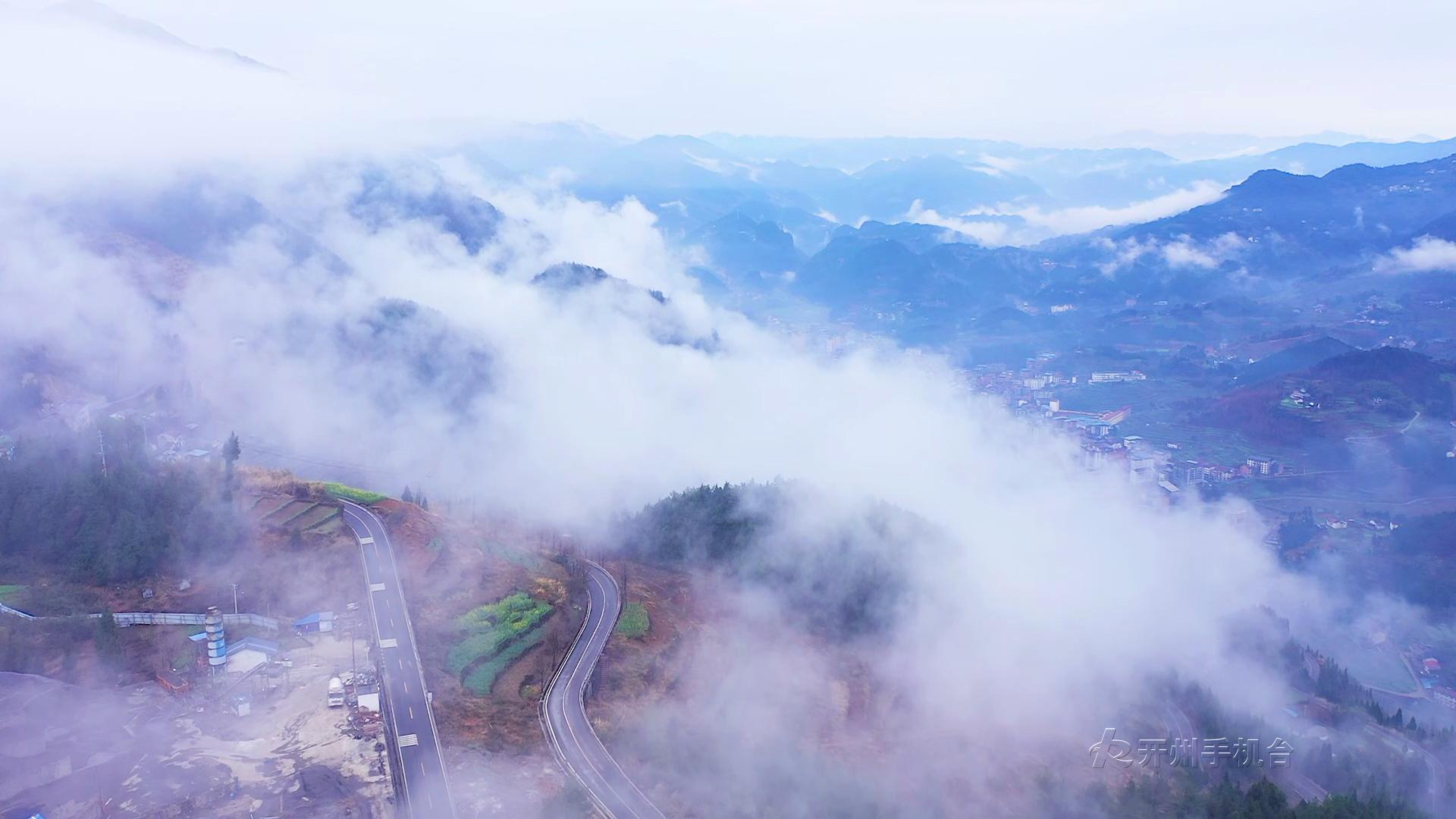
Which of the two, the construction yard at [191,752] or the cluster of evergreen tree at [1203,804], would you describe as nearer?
the construction yard at [191,752]

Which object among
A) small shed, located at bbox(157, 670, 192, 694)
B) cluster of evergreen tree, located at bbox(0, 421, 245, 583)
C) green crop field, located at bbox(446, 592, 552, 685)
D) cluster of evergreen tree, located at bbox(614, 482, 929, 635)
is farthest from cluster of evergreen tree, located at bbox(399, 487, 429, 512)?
small shed, located at bbox(157, 670, 192, 694)

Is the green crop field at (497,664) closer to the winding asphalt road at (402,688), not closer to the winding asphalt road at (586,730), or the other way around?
the winding asphalt road at (586,730)

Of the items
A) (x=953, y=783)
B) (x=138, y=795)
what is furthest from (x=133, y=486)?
(x=953, y=783)

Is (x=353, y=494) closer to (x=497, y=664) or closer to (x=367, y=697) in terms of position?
(x=497, y=664)

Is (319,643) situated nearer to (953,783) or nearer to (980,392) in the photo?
(953,783)

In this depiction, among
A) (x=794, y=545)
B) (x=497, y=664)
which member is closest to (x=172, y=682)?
(x=497, y=664)

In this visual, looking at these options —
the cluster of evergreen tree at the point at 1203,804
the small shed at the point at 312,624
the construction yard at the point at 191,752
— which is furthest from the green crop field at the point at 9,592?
the cluster of evergreen tree at the point at 1203,804
